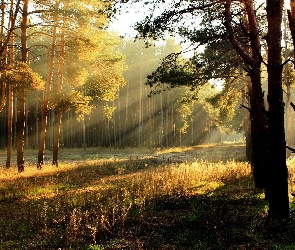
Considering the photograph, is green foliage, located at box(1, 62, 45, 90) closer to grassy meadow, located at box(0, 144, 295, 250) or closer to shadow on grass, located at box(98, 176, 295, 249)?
grassy meadow, located at box(0, 144, 295, 250)

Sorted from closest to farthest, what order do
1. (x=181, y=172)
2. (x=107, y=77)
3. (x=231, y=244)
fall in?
(x=231, y=244) < (x=181, y=172) < (x=107, y=77)

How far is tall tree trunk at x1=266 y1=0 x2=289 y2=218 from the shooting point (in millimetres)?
5992

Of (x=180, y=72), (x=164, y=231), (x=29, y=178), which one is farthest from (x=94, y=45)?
(x=164, y=231)

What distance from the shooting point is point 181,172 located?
12.5 metres

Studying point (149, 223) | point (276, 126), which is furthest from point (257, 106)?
point (149, 223)

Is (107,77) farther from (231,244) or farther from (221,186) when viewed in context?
(231,244)

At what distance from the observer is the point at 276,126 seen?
5984 mm

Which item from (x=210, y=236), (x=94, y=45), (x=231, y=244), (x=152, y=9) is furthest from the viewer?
(x=94, y=45)

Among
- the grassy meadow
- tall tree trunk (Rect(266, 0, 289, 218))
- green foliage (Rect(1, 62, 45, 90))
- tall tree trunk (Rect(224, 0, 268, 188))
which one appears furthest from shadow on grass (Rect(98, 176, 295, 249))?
green foliage (Rect(1, 62, 45, 90))

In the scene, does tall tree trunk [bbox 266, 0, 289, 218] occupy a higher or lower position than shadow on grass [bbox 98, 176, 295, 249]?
higher

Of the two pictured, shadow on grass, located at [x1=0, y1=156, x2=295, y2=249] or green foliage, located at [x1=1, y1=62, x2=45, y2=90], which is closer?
shadow on grass, located at [x1=0, y1=156, x2=295, y2=249]

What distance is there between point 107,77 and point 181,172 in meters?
7.69

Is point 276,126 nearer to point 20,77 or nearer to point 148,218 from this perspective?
point 148,218

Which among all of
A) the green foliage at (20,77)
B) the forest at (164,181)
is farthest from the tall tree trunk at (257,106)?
the green foliage at (20,77)
